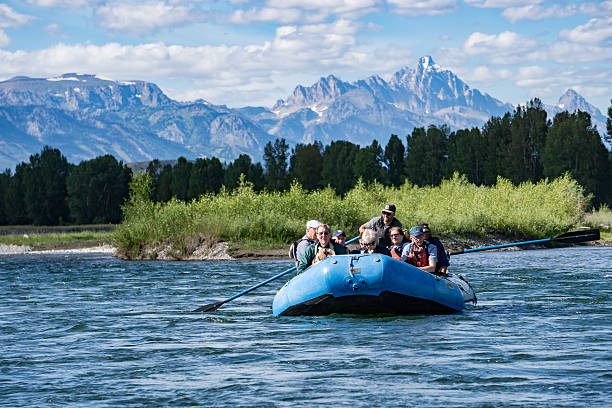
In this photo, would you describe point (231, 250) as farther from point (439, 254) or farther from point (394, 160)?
point (394, 160)

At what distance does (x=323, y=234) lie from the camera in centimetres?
1518

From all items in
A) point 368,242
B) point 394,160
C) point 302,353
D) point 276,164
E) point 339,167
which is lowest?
point 302,353

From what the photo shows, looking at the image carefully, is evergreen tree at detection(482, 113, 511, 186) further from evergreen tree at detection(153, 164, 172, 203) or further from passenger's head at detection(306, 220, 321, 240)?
passenger's head at detection(306, 220, 321, 240)

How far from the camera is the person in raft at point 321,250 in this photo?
15.2 m

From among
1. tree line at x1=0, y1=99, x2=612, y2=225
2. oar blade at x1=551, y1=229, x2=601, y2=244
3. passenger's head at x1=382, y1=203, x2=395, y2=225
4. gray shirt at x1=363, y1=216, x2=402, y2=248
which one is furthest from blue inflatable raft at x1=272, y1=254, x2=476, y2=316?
tree line at x1=0, y1=99, x2=612, y2=225

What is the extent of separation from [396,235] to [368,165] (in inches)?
3372

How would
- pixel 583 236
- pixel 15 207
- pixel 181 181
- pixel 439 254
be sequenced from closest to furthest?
pixel 439 254, pixel 583 236, pixel 15 207, pixel 181 181

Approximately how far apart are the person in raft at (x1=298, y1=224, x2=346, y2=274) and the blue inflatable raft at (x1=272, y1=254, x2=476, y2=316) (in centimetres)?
52

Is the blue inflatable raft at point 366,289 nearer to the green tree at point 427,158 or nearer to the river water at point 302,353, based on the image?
the river water at point 302,353

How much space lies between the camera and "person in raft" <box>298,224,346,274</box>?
15.2 metres

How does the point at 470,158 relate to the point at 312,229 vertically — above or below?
above

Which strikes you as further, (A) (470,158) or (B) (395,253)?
(A) (470,158)

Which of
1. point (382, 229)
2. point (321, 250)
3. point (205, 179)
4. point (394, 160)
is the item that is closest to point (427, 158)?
point (394, 160)

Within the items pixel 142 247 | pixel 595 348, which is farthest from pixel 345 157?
pixel 595 348
